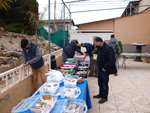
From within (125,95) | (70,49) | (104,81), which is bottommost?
(125,95)

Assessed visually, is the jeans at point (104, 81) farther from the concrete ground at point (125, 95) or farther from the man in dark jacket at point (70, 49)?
the man in dark jacket at point (70, 49)

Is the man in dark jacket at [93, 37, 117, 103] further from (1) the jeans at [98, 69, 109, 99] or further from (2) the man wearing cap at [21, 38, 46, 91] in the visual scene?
(2) the man wearing cap at [21, 38, 46, 91]

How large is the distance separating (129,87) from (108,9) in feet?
21.7

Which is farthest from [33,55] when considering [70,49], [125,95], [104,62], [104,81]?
[125,95]

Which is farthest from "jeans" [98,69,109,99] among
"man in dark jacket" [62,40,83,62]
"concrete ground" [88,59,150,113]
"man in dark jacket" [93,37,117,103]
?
"man in dark jacket" [62,40,83,62]

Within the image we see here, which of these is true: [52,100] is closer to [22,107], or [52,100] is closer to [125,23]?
[22,107]

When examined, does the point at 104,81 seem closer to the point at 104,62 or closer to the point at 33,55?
the point at 104,62

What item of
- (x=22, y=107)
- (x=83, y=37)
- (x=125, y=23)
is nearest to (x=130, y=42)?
(x=125, y=23)

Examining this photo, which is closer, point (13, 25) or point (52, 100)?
point (52, 100)

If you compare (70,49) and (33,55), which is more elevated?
(70,49)

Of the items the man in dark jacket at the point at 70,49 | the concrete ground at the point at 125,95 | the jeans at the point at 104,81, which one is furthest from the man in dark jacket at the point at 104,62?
the man in dark jacket at the point at 70,49

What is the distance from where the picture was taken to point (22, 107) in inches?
72.5

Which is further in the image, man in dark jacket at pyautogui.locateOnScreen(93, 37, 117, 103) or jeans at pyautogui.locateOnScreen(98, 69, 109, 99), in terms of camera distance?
jeans at pyautogui.locateOnScreen(98, 69, 109, 99)

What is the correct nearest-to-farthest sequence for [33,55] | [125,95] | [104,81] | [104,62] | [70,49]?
[104,62] → [104,81] → [33,55] → [125,95] → [70,49]
